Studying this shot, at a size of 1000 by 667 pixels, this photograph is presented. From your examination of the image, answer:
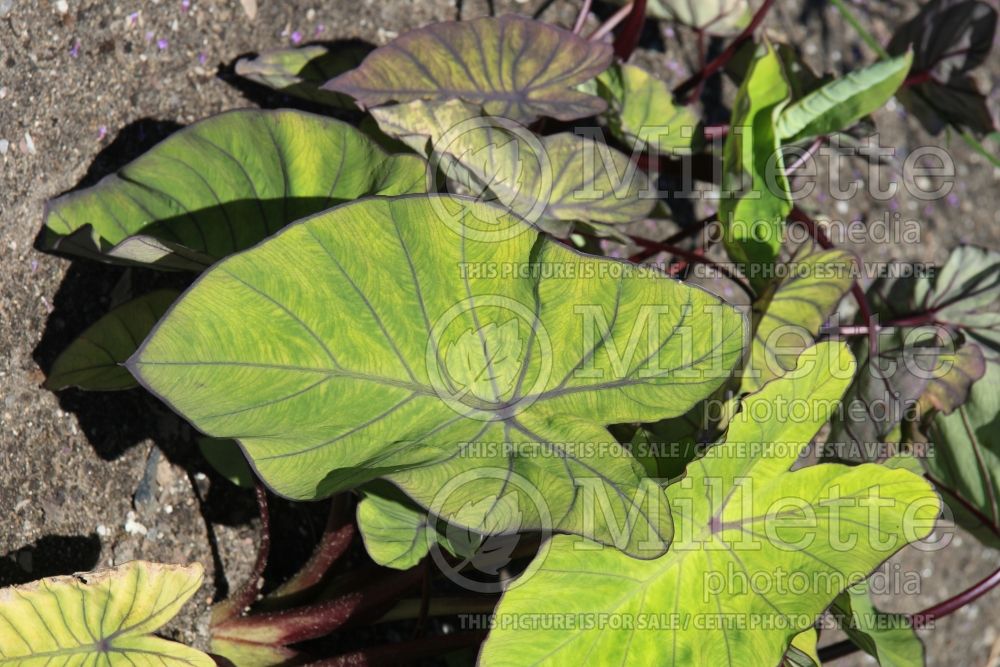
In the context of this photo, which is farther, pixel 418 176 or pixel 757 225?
pixel 757 225

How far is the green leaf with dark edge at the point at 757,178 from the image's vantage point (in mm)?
1240

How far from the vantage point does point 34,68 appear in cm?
118

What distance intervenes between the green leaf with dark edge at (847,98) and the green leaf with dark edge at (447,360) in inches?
21.6

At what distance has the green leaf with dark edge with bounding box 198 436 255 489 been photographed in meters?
1.16

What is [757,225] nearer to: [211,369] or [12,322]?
[211,369]

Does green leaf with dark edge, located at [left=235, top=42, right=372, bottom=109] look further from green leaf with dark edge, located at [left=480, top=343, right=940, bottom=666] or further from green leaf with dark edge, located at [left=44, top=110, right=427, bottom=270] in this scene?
green leaf with dark edge, located at [left=480, top=343, right=940, bottom=666]

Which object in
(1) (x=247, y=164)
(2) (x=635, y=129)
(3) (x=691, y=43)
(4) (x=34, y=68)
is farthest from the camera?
(3) (x=691, y=43)

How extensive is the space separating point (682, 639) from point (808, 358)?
31 centimetres

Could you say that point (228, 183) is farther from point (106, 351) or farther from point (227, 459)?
point (227, 459)

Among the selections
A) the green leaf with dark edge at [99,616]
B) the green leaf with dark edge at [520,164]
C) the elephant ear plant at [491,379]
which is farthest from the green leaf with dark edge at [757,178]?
the green leaf with dark edge at [99,616]

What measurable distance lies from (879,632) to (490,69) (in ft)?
2.81

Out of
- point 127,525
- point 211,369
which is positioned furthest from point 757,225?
point 127,525

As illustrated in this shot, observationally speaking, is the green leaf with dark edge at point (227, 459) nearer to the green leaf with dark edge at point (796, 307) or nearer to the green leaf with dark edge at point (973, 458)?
the green leaf with dark edge at point (796, 307)

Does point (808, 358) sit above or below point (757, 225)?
below
